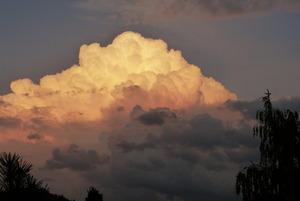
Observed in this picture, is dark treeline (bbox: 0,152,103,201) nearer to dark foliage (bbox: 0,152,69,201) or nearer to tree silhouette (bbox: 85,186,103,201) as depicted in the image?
dark foliage (bbox: 0,152,69,201)

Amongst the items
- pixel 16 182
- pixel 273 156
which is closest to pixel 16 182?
pixel 16 182

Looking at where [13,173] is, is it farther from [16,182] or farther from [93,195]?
[93,195]

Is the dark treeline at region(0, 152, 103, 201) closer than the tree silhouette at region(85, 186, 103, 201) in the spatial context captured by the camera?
Yes

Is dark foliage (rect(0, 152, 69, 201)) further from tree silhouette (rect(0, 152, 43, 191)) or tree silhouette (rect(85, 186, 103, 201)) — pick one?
tree silhouette (rect(85, 186, 103, 201))

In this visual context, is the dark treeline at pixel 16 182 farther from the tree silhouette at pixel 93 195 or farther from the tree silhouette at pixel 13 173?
the tree silhouette at pixel 93 195

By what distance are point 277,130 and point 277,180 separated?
344 cm

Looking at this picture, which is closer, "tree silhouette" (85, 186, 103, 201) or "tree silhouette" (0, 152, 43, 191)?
"tree silhouette" (0, 152, 43, 191)

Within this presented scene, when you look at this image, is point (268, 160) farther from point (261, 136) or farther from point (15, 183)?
point (15, 183)

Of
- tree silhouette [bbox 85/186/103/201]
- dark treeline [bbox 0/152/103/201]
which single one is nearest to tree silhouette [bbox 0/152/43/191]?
dark treeline [bbox 0/152/103/201]

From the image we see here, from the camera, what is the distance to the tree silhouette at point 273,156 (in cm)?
3159

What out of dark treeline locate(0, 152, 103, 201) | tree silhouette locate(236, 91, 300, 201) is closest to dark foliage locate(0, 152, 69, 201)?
dark treeline locate(0, 152, 103, 201)

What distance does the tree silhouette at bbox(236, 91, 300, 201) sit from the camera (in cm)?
3159

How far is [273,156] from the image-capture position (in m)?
32.9

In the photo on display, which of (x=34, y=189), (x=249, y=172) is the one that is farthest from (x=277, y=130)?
(x=34, y=189)
